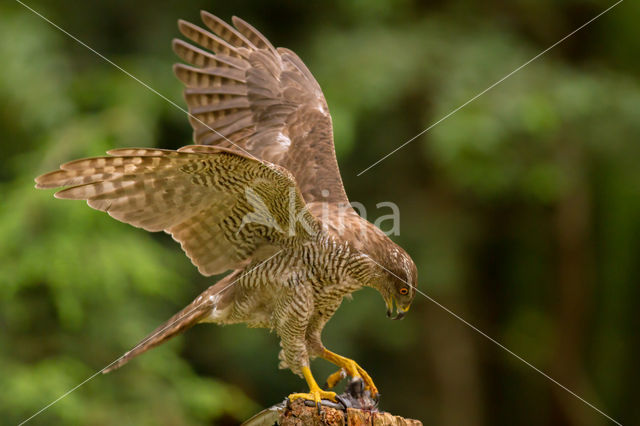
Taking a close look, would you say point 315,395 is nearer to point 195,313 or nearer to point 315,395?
point 315,395

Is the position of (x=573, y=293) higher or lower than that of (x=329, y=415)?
lower

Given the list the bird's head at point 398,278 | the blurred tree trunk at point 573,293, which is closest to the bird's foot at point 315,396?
the bird's head at point 398,278

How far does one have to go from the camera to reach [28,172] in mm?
6062

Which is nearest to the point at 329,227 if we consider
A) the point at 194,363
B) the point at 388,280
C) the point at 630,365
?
the point at 388,280

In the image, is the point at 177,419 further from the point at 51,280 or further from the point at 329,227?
the point at 329,227

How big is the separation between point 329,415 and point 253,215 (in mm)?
1133

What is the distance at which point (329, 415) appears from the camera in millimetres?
3525

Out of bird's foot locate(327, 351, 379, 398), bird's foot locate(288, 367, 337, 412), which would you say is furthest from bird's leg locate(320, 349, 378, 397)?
bird's foot locate(288, 367, 337, 412)

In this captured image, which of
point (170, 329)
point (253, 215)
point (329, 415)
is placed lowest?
point (329, 415)

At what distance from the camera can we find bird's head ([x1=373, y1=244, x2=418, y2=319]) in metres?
4.04

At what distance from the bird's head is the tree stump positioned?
2.14 ft

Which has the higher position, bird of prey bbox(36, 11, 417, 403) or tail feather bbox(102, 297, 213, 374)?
bird of prey bbox(36, 11, 417, 403)

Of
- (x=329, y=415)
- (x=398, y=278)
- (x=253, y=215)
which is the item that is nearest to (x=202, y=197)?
(x=253, y=215)

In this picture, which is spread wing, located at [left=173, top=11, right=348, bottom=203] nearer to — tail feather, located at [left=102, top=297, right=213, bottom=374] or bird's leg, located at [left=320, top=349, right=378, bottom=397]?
tail feather, located at [left=102, top=297, right=213, bottom=374]
